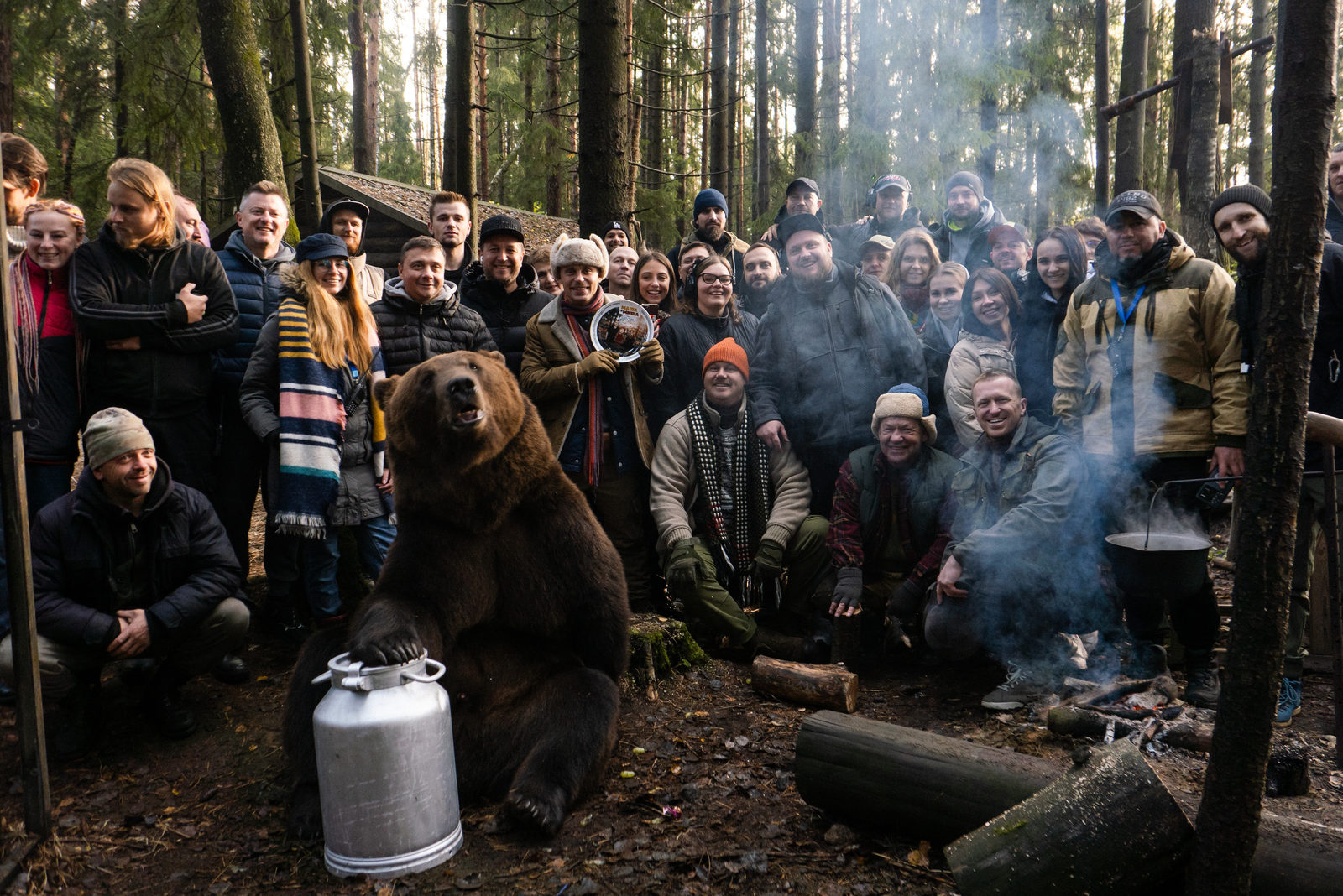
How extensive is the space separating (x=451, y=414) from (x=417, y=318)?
1982 mm

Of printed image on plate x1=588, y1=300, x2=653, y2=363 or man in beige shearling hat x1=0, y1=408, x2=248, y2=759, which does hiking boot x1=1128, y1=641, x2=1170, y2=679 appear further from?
man in beige shearling hat x1=0, y1=408, x2=248, y2=759

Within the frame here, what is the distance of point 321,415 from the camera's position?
4676 millimetres

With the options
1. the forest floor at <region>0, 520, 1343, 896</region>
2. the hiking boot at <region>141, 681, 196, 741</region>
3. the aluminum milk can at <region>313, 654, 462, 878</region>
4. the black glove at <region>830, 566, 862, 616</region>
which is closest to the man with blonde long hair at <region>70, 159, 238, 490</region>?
the hiking boot at <region>141, 681, 196, 741</region>

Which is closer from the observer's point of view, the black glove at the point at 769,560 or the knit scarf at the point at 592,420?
the black glove at the point at 769,560

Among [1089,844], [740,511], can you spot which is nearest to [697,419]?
[740,511]

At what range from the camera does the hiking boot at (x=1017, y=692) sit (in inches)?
171

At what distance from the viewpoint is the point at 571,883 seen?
2.94 metres

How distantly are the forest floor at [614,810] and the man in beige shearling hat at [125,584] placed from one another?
27cm

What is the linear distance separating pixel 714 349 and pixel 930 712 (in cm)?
247

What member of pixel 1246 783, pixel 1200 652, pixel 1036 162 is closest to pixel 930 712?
pixel 1200 652

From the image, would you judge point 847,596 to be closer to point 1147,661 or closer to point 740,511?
point 740,511

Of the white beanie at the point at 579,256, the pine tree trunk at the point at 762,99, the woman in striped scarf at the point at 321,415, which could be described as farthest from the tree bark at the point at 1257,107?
the woman in striped scarf at the point at 321,415

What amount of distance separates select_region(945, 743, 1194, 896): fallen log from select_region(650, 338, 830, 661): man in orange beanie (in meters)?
2.74

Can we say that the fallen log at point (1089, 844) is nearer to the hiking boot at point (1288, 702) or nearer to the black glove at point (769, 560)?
the hiking boot at point (1288, 702)
